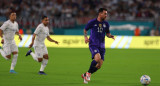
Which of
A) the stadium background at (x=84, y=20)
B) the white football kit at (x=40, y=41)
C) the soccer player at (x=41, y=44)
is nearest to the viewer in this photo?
the soccer player at (x=41, y=44)

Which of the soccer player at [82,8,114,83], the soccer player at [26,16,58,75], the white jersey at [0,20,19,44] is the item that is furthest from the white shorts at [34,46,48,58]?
the soccer player at [82,8,114,83]

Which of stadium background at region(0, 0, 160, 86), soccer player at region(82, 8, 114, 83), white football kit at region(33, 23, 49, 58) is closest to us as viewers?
soccer player at region(82, 8, 114, 83)

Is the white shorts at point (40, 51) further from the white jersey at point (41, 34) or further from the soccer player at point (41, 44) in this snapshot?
the white jersey at point (41, 34)

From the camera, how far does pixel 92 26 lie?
38.7ft

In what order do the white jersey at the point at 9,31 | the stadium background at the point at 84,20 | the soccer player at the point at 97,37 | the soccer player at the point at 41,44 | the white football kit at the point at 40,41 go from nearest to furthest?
the soccer player at the point at 97,37
the soccer player at the point at 41,44
the white football kit at the point at 40,41
the white jersey at the point at 9,31
the stadium background at the point at 84,20

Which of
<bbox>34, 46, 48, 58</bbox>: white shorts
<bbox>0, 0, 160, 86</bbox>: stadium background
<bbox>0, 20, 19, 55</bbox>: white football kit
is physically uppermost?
<bbox>0, 20, 19, 55</bbox>: white football kit

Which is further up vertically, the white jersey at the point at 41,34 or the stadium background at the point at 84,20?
the white jersey at the point at 41,34

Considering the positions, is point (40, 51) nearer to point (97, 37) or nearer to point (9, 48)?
point (9, 48)

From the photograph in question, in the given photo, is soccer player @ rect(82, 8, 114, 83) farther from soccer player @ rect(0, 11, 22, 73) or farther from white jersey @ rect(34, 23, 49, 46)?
soccer player @ rect(0, 11, 22, 73)

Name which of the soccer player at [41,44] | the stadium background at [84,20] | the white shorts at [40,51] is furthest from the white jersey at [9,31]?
the stadium background at [84,20]

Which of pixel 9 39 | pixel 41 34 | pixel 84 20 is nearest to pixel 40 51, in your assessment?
pixel 41 34

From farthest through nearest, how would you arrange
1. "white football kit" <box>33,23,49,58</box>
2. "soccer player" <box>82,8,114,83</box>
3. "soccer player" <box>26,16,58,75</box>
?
"white football kit" <box>33,23,49,58</box> < "soccer player" <box>26,16,58,75</box> < "soccer player" <box>82,8,114,83</box>

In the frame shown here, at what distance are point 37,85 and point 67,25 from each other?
25.2 meters

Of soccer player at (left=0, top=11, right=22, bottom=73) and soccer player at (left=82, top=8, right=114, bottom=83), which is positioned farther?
soccer player at (left=0, top=11, right=22, bottom=73)
